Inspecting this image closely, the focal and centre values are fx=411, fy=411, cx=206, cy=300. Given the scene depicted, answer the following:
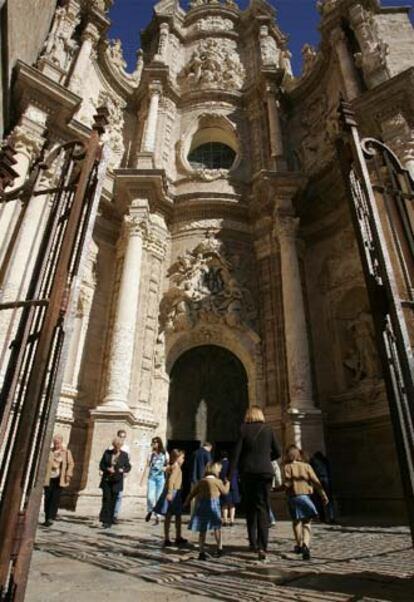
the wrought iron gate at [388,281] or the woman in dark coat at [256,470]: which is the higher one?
the wrought iron gate at [388,281]

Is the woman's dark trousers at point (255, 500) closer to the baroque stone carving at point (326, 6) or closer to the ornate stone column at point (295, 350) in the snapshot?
the ornate stone column at point (295, 350)

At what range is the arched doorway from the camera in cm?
1084

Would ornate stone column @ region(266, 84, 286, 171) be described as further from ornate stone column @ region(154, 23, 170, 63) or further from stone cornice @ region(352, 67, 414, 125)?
ornate stone column @ region(154, 23, 170, 63)

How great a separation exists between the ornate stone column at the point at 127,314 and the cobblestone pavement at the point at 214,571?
447cm

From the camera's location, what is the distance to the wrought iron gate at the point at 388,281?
2.54 metres

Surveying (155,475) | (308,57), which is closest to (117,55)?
(308,57)

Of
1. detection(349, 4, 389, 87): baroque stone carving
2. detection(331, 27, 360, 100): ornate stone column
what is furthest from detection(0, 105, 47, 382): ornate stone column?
detection(349, 4, 389, 87): baroque stone carving

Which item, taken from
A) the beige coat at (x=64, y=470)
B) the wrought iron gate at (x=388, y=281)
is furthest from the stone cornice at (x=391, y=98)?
the beige coat at (x=64, y=470)

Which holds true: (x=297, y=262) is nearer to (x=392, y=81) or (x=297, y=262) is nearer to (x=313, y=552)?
(x=392, y=81)

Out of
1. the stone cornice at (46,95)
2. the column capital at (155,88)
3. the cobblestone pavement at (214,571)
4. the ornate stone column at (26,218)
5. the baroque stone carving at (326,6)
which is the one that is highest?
the baroque stone carving at (326,6)

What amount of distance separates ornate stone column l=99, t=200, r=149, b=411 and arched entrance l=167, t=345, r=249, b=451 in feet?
5.98

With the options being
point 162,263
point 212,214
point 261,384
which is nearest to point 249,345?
point 261,384

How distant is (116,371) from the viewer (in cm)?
979

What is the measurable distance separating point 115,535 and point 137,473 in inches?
157
